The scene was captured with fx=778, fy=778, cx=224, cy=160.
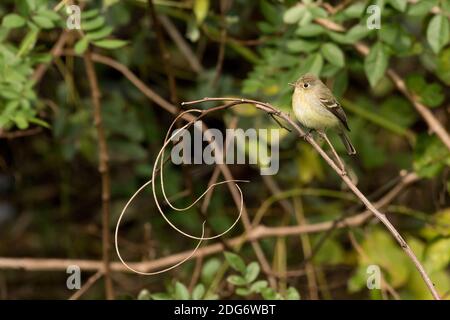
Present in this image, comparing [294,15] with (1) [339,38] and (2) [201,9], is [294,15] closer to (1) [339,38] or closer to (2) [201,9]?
(1) [339,38]

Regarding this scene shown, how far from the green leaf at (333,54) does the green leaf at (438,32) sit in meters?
0.39

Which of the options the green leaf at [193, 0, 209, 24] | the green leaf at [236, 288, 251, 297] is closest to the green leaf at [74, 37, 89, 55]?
the green leaf at [193, 0, 209, 24]

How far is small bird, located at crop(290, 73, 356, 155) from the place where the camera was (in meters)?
2.95

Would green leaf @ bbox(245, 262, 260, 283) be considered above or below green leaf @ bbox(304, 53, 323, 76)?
below

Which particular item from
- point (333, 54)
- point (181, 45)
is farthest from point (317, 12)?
point (181, 45)

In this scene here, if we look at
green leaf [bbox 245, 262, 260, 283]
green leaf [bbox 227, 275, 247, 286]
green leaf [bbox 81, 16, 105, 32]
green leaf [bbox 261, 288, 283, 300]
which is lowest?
green leaf [bbox 261, 288, 283, 300]

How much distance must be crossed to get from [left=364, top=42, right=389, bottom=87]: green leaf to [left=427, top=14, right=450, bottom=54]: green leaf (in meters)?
0.21

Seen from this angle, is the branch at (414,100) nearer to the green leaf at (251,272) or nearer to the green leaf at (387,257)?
the green leaf at (387,257)

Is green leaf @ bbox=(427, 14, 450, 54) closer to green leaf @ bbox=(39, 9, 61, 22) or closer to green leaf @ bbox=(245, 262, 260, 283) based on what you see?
green leaf @ bbox=(245, 262, 260, 283)

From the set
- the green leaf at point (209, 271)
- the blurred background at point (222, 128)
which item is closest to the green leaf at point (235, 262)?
the blurred background at point (222, 128)

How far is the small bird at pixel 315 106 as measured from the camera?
9.69 feet

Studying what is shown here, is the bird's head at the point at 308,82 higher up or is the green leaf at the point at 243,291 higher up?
the bird's head at the point at 308,82

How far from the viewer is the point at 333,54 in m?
3.44
